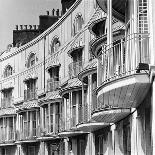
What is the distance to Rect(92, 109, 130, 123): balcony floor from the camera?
17562mm

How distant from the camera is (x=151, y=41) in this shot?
12023 mm

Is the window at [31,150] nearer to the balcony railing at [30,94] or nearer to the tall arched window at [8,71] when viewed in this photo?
the balcony railing at [30,94]

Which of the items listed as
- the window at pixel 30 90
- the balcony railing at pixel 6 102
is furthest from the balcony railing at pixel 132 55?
the balcony railing at pixel 6 102

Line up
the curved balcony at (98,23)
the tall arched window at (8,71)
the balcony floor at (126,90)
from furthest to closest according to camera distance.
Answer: the tall arched window at (8,71) < the curved balcony at (98,23) < the balcony floor at (126,90)

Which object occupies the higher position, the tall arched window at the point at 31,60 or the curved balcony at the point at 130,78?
the tall arched window at the point at 31,60

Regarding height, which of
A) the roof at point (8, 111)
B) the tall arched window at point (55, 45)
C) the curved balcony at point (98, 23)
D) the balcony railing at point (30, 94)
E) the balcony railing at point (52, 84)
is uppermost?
the tall arched window at point (55, 45)

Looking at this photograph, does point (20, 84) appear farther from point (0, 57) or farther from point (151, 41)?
point (151, 41)

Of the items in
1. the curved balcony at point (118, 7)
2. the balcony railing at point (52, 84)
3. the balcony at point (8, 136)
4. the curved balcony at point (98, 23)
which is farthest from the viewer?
the balcony at point (8, 136)

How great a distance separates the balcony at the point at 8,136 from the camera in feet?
165

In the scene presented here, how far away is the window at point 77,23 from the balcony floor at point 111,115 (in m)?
18.9

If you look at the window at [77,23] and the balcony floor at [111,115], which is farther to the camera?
the window at [77,23]

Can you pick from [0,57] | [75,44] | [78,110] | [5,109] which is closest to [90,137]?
[78,110]

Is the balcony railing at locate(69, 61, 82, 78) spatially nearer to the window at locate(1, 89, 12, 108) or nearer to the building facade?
the building facade

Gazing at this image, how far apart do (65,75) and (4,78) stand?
1610 cm
